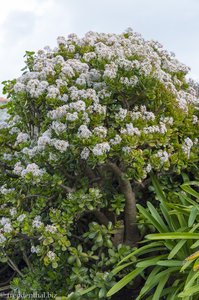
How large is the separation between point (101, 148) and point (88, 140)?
0.29 ft

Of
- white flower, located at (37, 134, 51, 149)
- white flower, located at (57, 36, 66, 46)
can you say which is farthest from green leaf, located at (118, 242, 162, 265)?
white flower, located at (57, 36, 66, 46)

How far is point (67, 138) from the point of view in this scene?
2.57m

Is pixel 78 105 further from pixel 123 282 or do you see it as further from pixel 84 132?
pixel 123 282

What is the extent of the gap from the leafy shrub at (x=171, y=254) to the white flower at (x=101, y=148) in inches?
22.2

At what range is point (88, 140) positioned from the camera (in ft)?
8.25

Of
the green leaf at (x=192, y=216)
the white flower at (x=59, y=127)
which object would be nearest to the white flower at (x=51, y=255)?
the white flower at (x=59, y=127)

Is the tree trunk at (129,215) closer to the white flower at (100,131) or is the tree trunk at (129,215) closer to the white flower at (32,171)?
the white flower at (100,131)

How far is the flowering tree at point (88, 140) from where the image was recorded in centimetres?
262

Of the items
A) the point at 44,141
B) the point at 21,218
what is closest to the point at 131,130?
the point at 44,141

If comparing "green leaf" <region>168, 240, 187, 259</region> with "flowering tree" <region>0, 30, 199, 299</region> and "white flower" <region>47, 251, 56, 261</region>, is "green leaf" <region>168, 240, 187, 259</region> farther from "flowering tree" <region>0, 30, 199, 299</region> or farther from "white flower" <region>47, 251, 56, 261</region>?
"white flower" <region>47, 251, 56, 261</region>

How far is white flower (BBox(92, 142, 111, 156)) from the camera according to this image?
249 cm

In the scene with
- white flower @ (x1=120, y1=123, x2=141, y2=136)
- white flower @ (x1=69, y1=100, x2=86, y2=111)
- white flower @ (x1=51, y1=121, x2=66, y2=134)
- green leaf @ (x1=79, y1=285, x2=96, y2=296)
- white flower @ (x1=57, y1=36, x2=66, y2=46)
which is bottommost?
green leaf @ (x1=79, y1=285, x2=96, y2=296)

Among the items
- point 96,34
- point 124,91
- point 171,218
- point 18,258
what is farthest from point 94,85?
point 18,258

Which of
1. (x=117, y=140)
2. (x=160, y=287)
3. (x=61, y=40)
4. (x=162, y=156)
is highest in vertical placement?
(x=61, y=40)
